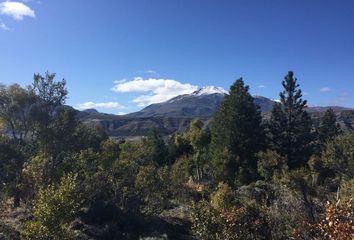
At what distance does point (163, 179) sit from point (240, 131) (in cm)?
1995

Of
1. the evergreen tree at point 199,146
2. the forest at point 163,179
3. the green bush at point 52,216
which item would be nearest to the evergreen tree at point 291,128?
the forest at point 163,179

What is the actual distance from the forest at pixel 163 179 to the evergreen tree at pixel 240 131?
0.43 feet

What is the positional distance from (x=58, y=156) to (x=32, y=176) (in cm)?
657

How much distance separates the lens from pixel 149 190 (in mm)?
35969

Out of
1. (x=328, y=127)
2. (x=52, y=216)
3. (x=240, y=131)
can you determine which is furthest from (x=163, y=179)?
(x=328, y=127)

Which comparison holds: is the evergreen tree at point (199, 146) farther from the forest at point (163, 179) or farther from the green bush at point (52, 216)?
the green bush at point (52, 216)

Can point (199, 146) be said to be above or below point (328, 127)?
below

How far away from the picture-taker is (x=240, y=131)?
54750 millimetres

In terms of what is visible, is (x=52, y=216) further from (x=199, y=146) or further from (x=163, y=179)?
(x=199, y=146)

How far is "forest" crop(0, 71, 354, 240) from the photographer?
22297 millimetres

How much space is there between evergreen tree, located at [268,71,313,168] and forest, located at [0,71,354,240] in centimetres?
14

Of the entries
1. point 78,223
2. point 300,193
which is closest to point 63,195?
point 78,223

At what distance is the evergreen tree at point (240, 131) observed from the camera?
176 feet

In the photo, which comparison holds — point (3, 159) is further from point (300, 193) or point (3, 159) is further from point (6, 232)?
point (300, 193)
